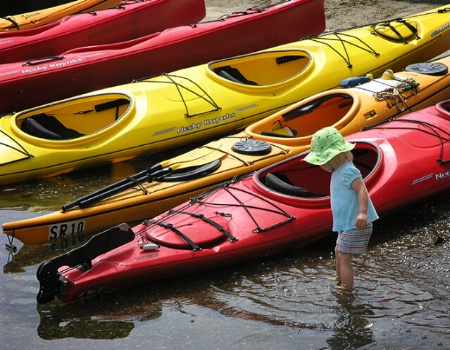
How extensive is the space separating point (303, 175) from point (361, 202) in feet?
5.25

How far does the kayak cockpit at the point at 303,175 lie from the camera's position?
5934mm

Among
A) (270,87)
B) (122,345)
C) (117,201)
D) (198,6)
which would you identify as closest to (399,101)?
→ (270,87)

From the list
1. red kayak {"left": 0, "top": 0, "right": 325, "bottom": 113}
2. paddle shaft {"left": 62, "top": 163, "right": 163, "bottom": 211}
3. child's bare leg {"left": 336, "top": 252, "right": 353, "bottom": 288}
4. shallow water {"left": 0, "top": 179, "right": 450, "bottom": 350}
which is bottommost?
shallow water {"left": 0, "top": 179, "right": 450, "bottom": 350}

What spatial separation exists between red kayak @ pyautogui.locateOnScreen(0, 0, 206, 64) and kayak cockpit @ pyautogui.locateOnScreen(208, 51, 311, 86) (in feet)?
7.25

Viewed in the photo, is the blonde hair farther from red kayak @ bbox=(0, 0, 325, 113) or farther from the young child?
red kayak @ bbox=(0, 0, 325, 113)

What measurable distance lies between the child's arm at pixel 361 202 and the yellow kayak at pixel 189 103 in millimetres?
3274

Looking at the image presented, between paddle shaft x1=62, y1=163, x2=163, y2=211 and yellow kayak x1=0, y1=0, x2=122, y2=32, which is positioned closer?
paddle shaft x1=62, y1=163, x2=163, y2=211

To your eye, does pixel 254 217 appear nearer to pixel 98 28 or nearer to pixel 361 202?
pixel 361 202

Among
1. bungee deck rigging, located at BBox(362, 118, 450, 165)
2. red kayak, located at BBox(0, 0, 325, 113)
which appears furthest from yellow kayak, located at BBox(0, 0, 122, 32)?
Answer: bungee deck rigging, located at BBox(362, 118, 450, 165)

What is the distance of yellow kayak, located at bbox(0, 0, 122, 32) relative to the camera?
1077 cm

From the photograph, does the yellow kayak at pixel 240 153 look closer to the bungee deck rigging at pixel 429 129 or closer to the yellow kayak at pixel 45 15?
the bungee deck rigging at pixel 429 129

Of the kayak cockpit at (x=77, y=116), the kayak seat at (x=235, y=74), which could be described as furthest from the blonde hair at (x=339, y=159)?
the kayak seat at (x=235, y=74)

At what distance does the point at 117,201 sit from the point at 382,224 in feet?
6.64

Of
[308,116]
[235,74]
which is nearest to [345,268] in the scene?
[308,116]
